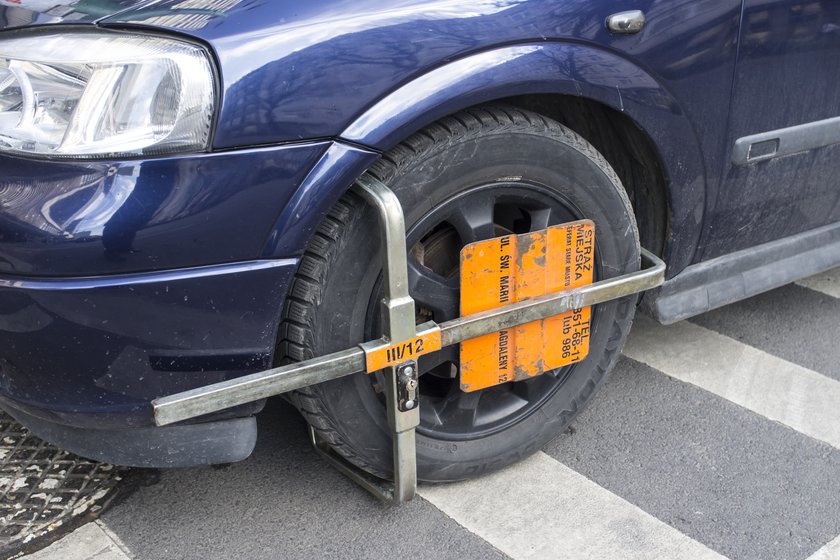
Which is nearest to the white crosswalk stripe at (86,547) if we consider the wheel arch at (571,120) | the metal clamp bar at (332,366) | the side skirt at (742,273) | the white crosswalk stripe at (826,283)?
the metal clamp bar at (332,366)

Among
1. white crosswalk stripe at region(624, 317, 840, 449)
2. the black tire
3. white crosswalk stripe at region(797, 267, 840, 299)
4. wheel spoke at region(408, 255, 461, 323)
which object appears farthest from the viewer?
white crosswalk stripe at region(797, 267, 840, 299)

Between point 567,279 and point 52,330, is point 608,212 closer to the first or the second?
point 567,279

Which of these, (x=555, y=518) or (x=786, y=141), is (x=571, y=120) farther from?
(x=555, y=518)

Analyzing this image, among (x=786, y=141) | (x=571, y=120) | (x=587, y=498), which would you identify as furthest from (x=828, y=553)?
(x=571, y=120)

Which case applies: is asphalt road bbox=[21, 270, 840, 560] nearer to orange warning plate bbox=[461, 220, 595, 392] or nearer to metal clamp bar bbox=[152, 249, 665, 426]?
orange warning plate bbox=[461, 220, 595, 392]

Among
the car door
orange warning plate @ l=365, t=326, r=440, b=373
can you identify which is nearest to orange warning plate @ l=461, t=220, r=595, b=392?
orange warning plate @ l=365, t=326, r=440, b=373

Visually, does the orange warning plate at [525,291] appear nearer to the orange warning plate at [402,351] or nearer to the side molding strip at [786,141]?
the orange warning plate at [402,351]

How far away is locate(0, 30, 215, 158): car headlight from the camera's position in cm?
161

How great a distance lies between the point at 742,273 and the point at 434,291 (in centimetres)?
105

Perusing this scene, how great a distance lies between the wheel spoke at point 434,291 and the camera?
6.40 feet

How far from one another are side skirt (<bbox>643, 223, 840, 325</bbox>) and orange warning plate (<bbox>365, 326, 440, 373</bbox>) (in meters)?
0.77

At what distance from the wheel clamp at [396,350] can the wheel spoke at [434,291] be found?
0.06 m

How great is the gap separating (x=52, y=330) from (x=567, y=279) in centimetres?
114

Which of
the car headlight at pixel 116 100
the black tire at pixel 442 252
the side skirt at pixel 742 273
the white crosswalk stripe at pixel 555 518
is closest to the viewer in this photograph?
the car headlight at pixel 116 100
